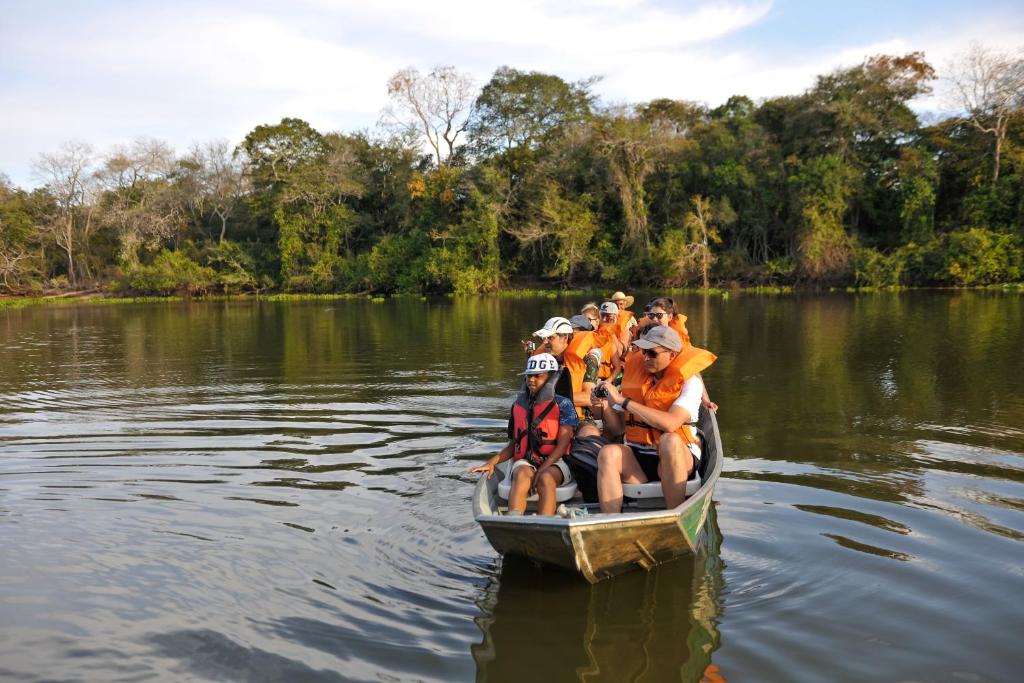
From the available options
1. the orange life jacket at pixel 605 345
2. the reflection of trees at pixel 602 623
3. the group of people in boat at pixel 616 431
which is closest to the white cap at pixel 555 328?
the group of people in boat at pixel 616 431

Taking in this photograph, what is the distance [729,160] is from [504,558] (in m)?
36.6

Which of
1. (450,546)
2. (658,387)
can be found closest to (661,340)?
(658,387)

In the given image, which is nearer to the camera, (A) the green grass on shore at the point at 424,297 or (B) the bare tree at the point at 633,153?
(A) the green grass on shore at the point at 424,297

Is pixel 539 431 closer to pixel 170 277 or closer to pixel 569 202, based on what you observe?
pixel 569 202

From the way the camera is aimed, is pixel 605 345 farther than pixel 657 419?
Yes

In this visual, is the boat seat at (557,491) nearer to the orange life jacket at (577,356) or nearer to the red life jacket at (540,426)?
the red life jacket at (540,426)

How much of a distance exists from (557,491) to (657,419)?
0.81 m

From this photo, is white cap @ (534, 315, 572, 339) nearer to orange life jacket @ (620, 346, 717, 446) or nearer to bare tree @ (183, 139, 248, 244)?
orange life jacket @ (620, 346, 717, 446)

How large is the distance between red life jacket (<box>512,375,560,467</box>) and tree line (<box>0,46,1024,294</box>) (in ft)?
106

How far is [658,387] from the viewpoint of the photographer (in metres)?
5.34

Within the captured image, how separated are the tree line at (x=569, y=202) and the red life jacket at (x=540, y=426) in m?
32.3

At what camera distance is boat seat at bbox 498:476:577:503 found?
5.23m

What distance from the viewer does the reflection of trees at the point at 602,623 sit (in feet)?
13.5

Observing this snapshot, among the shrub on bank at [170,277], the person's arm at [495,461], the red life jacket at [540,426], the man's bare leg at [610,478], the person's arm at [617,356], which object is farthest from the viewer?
the shrub on bank at [170,277]
